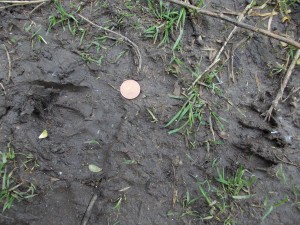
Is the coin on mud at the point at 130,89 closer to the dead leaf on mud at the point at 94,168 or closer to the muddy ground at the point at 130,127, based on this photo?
the muddy ground at the point at 130,127

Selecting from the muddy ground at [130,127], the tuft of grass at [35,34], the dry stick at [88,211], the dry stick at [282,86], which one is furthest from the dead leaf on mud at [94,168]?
the dry stick at [282,86]

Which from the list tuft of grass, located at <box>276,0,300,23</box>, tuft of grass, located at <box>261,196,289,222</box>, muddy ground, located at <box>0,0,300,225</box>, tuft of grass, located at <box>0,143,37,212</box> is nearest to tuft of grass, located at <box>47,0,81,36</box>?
muddy ground, located at <box>0,0,300,225</box>

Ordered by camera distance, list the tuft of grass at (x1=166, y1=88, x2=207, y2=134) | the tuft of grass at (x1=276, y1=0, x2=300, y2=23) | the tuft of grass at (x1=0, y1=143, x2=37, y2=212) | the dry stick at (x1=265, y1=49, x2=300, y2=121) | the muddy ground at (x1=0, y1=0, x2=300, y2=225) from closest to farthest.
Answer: the tuft of grass at (x1=0, y1=143, x2=37, y2=212) → the muddy ground at (x1=0, y1=0, x2=300, y2=225) → the tuft of grass at (x1=166, y1=88, x2=207, y2=134) → the dry stick at (x1=265, y1=49, x2=300, y2=121) → the tuft of grass at (x1=276, y1=0, x2=300, y2=23)

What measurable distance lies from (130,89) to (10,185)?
95 cm

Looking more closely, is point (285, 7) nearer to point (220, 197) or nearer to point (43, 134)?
point (220, 197)

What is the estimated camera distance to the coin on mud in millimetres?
2271

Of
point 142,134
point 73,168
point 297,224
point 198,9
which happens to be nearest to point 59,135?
Answer: point 73,168

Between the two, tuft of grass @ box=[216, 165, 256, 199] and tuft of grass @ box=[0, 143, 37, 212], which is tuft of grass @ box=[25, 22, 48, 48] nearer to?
tuft of grass @ box=[0, 143, 37, 212]

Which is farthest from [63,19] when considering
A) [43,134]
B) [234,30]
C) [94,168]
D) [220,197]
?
[220,197]

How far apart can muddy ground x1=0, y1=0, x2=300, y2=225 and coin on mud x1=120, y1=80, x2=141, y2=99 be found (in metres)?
0.04

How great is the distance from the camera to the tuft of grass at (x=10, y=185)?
196 centimetres

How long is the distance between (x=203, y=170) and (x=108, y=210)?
655 mm

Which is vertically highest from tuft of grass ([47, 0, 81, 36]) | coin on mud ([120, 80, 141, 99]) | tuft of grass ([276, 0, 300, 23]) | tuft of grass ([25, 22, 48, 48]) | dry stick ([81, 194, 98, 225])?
tuft of grass ([276, 0, 300, 23])

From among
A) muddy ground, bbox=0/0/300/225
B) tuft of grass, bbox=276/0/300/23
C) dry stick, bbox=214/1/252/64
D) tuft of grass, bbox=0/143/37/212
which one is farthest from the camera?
tuft of grass, bbox=276/0/300/23
